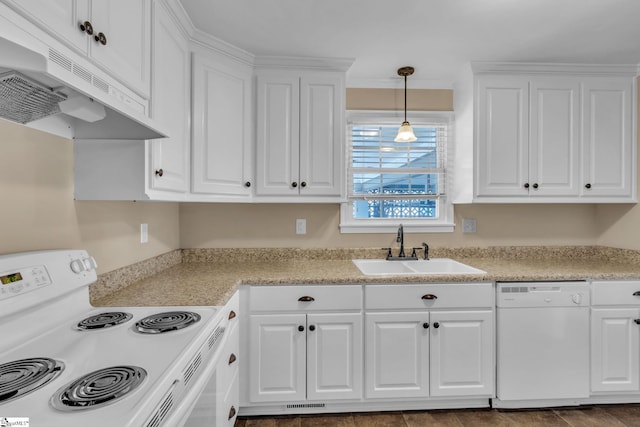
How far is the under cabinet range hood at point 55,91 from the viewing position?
69 cm

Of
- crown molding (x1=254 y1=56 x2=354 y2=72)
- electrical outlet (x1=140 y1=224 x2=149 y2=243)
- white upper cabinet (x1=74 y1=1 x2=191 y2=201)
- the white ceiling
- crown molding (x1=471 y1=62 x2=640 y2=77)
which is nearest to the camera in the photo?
white upper cabinet (x1=74 y1=1 x2=191 y2=201)

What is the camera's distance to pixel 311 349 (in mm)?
1926

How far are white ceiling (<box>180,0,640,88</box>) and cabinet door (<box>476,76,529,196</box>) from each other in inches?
7.1

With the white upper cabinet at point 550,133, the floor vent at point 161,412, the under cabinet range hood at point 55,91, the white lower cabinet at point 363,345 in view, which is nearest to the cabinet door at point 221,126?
the under cabinet range hood at point 55,91

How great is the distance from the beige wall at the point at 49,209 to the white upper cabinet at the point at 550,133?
7.36 feet

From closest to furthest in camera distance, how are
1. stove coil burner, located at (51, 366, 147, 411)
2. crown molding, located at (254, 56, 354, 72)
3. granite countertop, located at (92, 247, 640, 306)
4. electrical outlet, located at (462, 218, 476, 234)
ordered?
stove coil burner, located at (51, 366, 147, 411)
granite countertop, located at (92, 247, 640, 306)
crown molding, located at (254, 56, 354, 72)
electrical outlet, located at (462, 218, 476, 234)

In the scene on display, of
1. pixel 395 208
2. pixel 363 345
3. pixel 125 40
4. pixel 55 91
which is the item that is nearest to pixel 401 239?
pixel 395 208

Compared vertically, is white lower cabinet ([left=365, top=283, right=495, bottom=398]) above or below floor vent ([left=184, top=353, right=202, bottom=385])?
below

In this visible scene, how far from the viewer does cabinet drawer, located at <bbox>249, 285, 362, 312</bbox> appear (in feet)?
6.27

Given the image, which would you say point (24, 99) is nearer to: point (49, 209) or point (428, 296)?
point (49, 209)

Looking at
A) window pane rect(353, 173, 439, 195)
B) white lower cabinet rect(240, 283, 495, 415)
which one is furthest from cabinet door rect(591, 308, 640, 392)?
window pane rect(353, 173, 439, 195)

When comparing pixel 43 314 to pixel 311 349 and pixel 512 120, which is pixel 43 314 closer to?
pixel 311 349

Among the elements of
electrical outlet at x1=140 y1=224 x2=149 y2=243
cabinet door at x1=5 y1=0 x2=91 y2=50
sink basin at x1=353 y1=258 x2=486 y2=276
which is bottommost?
sink basin at x1=353 y1=258 x2=486 y2=276

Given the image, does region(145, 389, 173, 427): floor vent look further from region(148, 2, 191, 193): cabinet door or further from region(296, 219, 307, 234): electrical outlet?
region(296, 219, 307, 234): electrical outlet
